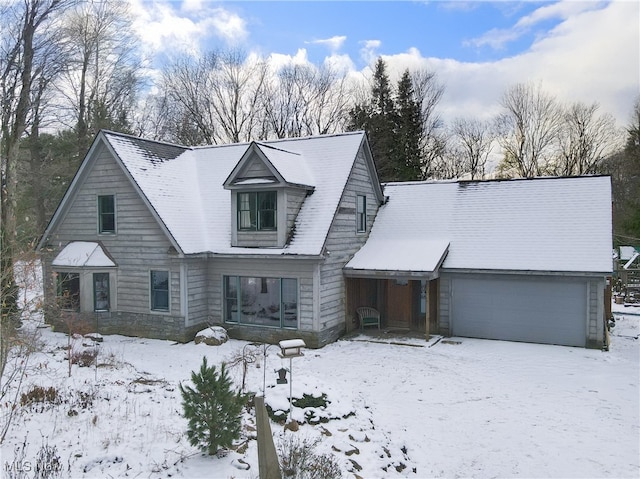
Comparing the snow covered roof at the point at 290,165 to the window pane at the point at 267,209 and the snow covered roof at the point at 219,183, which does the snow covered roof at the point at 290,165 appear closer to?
the snow covered roof at the point at 219,183

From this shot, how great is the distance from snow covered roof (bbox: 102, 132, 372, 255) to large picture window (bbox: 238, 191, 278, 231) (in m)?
0.82

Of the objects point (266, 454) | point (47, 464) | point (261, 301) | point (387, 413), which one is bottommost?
point (387, 413)

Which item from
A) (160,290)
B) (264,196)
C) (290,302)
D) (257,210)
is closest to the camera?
(290,302)

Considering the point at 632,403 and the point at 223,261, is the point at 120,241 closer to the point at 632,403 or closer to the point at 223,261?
the point at 223,261

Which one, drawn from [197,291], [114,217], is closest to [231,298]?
[197,291]

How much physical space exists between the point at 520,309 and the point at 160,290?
40.9ft

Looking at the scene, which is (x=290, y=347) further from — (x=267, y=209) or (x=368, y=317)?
(x=368, y=317)

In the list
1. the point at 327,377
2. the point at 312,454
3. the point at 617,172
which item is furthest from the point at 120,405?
the point at 617,172

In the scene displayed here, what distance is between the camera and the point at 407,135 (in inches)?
1609

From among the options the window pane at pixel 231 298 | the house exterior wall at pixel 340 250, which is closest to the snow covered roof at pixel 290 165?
the house exterior wall at pixel 340 250

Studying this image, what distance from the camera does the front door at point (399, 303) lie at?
18984 millimetres

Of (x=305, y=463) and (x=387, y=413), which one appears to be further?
(x=387, y=413)

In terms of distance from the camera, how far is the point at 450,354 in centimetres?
1538

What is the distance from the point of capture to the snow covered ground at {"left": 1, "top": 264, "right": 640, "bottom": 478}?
7801mm
